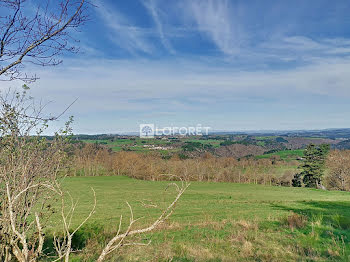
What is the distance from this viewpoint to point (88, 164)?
67938mm

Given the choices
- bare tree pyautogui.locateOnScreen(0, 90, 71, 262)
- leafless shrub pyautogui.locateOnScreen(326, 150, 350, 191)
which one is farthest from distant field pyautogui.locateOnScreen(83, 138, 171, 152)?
bare tree pyautogui.locateOnScreen(0, 90, 71, 262)

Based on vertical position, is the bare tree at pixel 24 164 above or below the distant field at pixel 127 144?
above

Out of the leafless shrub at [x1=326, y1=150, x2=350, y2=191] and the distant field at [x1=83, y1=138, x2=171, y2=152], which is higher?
the distant field at [x1=83, y1=138, x2=171, y2=152]

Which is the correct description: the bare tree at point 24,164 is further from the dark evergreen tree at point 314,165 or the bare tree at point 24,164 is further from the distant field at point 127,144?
the distant field at point 127,144

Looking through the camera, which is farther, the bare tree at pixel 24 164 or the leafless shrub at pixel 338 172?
the leafless shrub at pixel 338 172

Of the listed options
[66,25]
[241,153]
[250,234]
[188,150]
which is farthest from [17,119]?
[241,153]

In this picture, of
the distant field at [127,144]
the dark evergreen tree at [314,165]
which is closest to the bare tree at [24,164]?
the dark evergreen tree at [314,165]

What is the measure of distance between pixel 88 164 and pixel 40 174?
67055mm

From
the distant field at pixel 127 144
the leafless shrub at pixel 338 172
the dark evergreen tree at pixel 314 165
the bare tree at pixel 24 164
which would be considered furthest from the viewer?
the distant field at pixel 127 144

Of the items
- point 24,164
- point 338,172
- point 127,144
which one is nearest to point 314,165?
point 338,172

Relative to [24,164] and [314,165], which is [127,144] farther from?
[24,164]

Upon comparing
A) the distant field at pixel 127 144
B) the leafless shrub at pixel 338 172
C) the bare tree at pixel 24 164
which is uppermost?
the bare tree at pixel 24 164

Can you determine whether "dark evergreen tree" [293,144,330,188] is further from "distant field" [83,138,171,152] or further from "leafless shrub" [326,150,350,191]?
"distant field" [83,138,171,152]

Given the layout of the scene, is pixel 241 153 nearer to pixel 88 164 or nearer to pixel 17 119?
pixel 88 164
